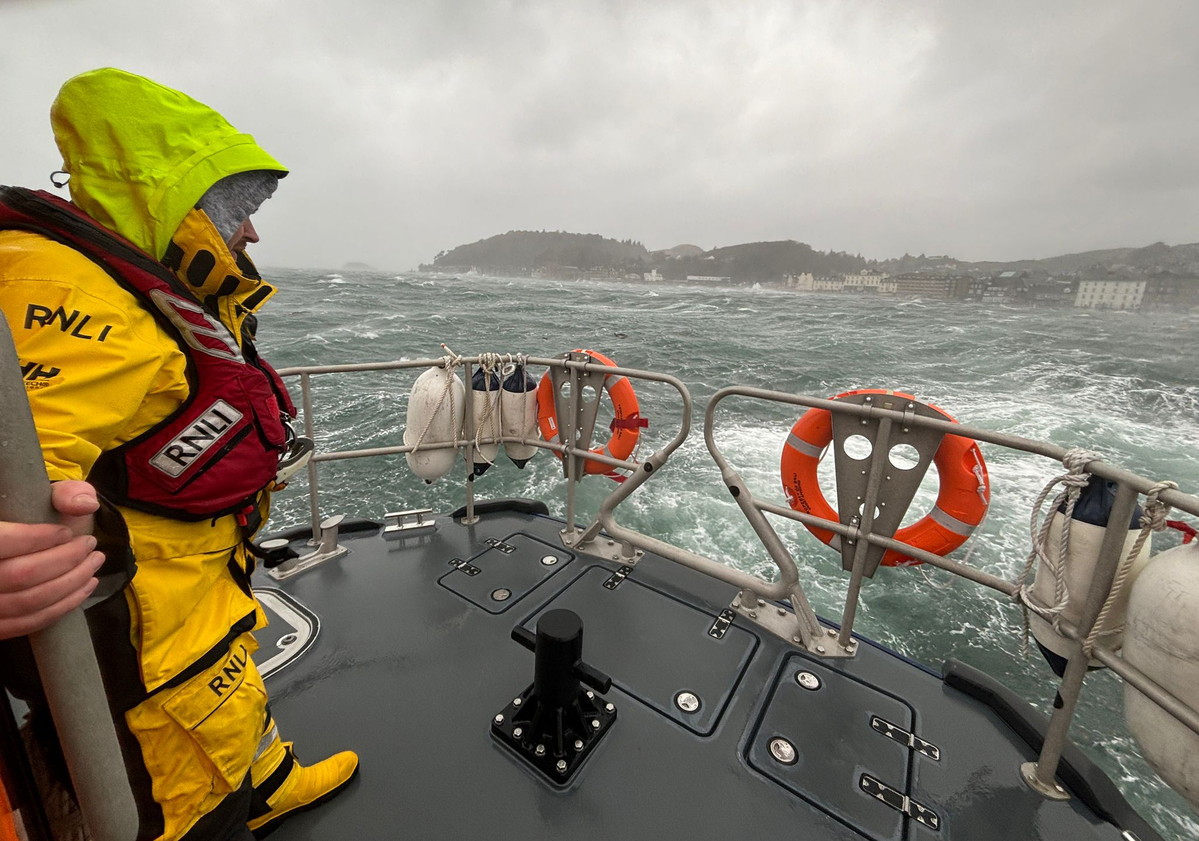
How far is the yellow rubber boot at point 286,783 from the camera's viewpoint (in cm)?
146

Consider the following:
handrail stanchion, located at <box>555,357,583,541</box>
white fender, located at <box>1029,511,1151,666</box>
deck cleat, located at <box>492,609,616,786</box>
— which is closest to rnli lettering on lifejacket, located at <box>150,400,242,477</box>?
deck cleat, located at <box>492,609,616,786</box>

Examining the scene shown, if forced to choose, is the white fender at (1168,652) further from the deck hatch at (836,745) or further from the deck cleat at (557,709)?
the deck cleat at (557,709)

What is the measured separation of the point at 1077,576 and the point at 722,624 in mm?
1381

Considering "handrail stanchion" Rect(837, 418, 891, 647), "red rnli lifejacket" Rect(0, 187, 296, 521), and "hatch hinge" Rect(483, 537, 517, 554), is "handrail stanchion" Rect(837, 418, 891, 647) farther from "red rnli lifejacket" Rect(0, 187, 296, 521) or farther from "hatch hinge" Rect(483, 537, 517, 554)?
"red rnli lifejacket" Rect(0, 187, 296, 521)

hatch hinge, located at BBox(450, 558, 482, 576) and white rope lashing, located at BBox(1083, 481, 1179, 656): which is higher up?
white rope lashing, located at BBox(1083, 481, 1179, 656)

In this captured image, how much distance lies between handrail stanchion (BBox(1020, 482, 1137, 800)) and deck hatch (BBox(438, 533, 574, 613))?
2.18 meters

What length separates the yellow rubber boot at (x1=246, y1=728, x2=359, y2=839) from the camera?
1.46 metres

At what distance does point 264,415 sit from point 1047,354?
2842 cm

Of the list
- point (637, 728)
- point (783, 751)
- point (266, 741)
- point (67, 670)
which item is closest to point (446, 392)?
point (266, 741)

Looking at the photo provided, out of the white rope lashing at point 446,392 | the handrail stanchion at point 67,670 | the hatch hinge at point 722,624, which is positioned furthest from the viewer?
the white rope lashing at point 446,392

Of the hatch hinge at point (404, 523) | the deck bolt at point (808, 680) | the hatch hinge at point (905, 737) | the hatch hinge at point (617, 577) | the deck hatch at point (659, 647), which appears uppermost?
the hatch hinge at point (404, 523)

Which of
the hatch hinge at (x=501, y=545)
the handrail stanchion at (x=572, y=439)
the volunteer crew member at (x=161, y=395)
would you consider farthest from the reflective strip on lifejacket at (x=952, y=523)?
the volunteer crew member at (x=161, y=395)

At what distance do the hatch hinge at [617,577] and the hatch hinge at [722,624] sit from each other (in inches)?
22.5

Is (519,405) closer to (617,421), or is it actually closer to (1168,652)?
(617,421)
